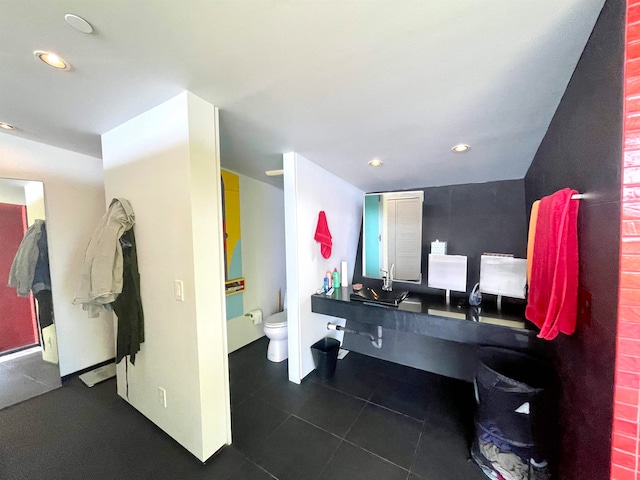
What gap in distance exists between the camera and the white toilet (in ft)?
7.95

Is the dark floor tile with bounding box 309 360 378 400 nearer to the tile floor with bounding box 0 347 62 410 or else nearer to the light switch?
the light switch

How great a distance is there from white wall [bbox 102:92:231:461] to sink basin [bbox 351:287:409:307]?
1.22 m

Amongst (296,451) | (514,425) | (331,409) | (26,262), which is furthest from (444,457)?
(26,262)

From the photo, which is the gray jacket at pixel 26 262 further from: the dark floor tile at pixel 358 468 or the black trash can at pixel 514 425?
the black trash can at pixel 514 425

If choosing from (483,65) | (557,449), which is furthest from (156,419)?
(483,65)

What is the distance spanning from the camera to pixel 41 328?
199cm

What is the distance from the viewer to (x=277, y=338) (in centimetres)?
245

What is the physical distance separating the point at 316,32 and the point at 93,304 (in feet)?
7.32

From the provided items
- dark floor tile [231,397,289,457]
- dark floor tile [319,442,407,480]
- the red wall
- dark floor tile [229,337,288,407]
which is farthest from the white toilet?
the red wall

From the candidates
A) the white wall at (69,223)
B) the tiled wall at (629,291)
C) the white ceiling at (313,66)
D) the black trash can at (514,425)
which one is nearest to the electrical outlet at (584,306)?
the tiled wall at (629,291)

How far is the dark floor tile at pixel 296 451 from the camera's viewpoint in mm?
1322

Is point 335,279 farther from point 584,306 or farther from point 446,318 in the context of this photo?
point 584,306

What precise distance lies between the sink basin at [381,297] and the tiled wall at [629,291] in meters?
1.30

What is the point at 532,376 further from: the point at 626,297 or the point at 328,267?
the point at 328,267
